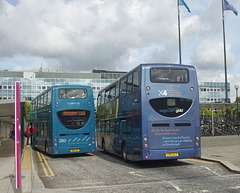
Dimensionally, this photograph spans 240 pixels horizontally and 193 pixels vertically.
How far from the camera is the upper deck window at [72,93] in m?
17.8

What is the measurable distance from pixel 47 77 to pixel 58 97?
82283mm

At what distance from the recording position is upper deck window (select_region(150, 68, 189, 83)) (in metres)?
12.6

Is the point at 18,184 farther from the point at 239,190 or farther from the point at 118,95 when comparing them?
the point at 118,95

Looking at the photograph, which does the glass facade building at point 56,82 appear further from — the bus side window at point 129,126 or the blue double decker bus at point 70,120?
the bus side window at point 129,126

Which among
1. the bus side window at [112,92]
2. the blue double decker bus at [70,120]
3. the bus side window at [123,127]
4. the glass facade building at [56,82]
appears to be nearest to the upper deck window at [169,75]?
the bus side window at [123,127]

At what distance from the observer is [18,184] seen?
711 centimetres

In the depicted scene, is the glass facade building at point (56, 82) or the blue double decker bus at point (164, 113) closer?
the blue double decker bus at point (164, 113)

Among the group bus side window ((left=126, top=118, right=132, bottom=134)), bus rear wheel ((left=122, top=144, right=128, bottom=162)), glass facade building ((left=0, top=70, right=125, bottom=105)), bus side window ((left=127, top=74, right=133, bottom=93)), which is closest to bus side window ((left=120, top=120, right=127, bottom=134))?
bus side window ((left=126, top=118, right=132, bottom=134))

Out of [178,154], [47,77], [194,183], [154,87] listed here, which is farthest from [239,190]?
[47,77]

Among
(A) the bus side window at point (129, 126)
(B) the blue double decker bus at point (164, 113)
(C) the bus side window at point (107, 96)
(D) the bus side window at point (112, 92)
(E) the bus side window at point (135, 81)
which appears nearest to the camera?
(B) the blue double decker bus at point (164, 113)

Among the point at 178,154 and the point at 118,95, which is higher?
the point at 118,95

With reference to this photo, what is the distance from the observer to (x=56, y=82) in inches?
3642

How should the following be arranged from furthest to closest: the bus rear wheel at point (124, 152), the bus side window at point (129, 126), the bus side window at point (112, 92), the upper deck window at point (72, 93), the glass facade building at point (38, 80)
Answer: the glass facade building at point (38, 80) < the upper deck window at point (72, 93) < the bus side window at point (112, 92) < the bus rear wheel at point (124, 152) < the bus side window at point (129, 126)

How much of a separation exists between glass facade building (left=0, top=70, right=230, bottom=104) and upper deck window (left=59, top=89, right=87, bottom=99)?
236 feet
